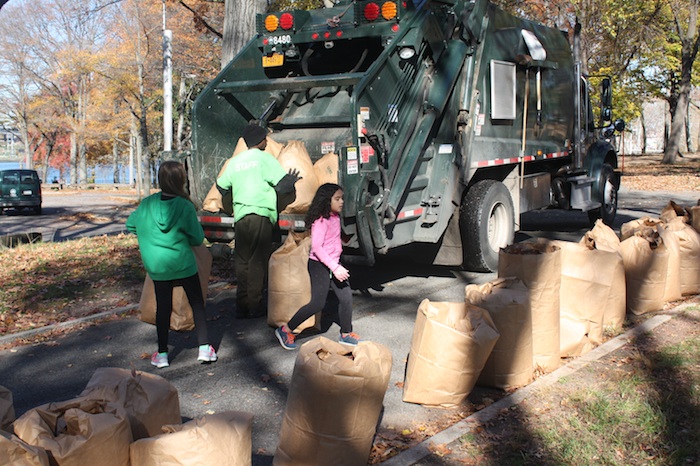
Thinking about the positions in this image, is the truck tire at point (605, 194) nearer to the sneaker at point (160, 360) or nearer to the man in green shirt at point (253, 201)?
the man in green shirt at point (253, 201)

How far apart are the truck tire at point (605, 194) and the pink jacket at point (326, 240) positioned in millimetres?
6805

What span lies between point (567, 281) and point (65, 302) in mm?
4892

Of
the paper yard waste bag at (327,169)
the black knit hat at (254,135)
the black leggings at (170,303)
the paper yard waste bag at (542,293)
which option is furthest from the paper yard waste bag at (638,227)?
the black leggings at (170,303)

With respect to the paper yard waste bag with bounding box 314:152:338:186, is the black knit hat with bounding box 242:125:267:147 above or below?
above

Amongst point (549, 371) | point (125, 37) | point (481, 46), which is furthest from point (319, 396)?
point (125, 37)

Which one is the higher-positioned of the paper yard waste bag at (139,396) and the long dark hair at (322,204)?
the long dark hair at (322,204)

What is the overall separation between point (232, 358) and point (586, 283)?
2.71 meters

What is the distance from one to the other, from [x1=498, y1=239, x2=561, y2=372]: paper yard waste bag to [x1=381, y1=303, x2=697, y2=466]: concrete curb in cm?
14

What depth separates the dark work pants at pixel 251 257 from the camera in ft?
21.3

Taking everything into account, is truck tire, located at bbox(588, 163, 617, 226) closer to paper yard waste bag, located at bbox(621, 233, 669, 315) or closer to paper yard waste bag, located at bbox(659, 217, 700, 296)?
paper yard waste bag, located at bbox(659, 217, 700, 296)

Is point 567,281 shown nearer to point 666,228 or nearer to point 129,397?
point 666,228

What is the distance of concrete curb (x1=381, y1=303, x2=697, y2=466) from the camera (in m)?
3.73

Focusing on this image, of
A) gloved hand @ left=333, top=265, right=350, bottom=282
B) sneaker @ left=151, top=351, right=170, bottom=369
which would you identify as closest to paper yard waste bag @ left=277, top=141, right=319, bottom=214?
gloved hand @ left=333, top=265, right=350, bottom=282

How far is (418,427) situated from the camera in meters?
4.15
